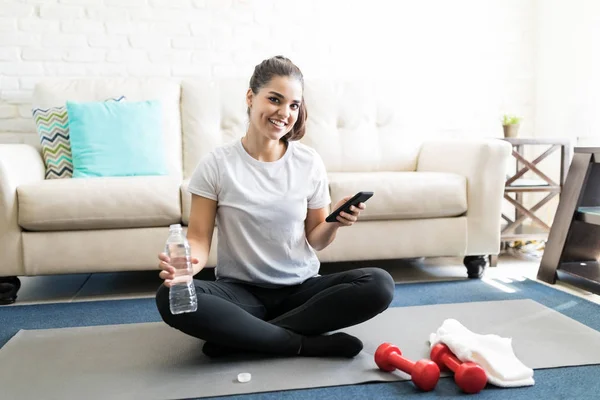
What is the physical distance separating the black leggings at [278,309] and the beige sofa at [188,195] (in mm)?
772

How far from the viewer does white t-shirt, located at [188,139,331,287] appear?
1.55m

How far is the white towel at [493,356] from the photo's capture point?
1.32 meters

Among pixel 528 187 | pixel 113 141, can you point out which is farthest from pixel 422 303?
pixel 113 141

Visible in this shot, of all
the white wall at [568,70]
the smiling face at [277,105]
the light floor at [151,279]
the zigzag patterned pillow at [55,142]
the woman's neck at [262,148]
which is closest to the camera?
the smiling face at [277,105]

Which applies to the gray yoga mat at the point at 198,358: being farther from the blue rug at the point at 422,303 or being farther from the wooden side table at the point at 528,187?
the wooden side table at the point at 528,187

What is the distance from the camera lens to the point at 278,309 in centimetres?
156

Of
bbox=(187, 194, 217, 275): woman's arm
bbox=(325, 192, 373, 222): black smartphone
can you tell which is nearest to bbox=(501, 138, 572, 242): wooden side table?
bbox=(325, 192, 373, 222): black smartphone

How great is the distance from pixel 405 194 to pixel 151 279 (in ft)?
3.78

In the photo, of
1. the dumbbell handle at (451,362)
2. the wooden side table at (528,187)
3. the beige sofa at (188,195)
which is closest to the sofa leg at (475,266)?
the beige sofa at (188,195)

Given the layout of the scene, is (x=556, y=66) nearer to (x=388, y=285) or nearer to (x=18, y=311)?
(x=388, y=285)

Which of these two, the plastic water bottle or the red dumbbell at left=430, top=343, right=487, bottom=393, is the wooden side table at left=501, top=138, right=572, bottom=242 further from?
the plastic water bottle

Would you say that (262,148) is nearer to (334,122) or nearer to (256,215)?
(256,215)

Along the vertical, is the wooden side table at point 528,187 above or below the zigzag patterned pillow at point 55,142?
below

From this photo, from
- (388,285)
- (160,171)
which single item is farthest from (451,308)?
(160,171)
